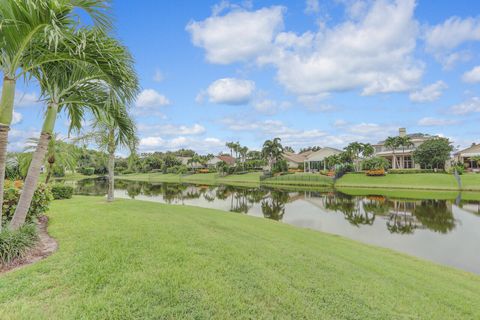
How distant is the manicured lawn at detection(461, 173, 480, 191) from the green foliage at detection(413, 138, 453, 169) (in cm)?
868

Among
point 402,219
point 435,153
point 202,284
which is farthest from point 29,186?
point 435,153

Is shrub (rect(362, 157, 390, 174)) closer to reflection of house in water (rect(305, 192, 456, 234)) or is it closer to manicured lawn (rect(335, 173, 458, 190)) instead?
manicured lawn (rect(335, 173, 458, 190))

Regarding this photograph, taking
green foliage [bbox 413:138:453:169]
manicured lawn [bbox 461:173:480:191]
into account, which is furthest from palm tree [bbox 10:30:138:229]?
green foliage [bbox 413:138:453:169]

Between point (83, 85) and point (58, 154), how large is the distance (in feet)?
42.2

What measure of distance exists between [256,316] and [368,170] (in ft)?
146

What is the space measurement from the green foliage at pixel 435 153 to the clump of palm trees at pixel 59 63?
165ft

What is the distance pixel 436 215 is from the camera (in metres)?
18.0

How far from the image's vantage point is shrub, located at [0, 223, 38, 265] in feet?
14.4

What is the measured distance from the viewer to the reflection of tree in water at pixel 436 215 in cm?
1488

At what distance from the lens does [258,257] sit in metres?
5.53

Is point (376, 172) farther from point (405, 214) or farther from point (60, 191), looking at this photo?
point (60, 191)

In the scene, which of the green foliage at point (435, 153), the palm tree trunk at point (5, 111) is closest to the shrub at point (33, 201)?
the palm tree trunk at point (5, 111)

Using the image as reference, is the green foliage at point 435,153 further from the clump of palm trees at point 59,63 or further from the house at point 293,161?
the clump of palm trees at point 59,63

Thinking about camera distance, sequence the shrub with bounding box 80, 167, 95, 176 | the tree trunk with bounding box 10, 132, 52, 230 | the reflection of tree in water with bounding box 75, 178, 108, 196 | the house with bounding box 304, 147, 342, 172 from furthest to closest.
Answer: the shrub with bounding box 80, 167, 95, 176, the house with bounding box 304, 147, 342, 172, the reflection of tree in water with bounding box 75, 178, 108, 196, the tree trunk with bounding box 10, 132, 52, 230
